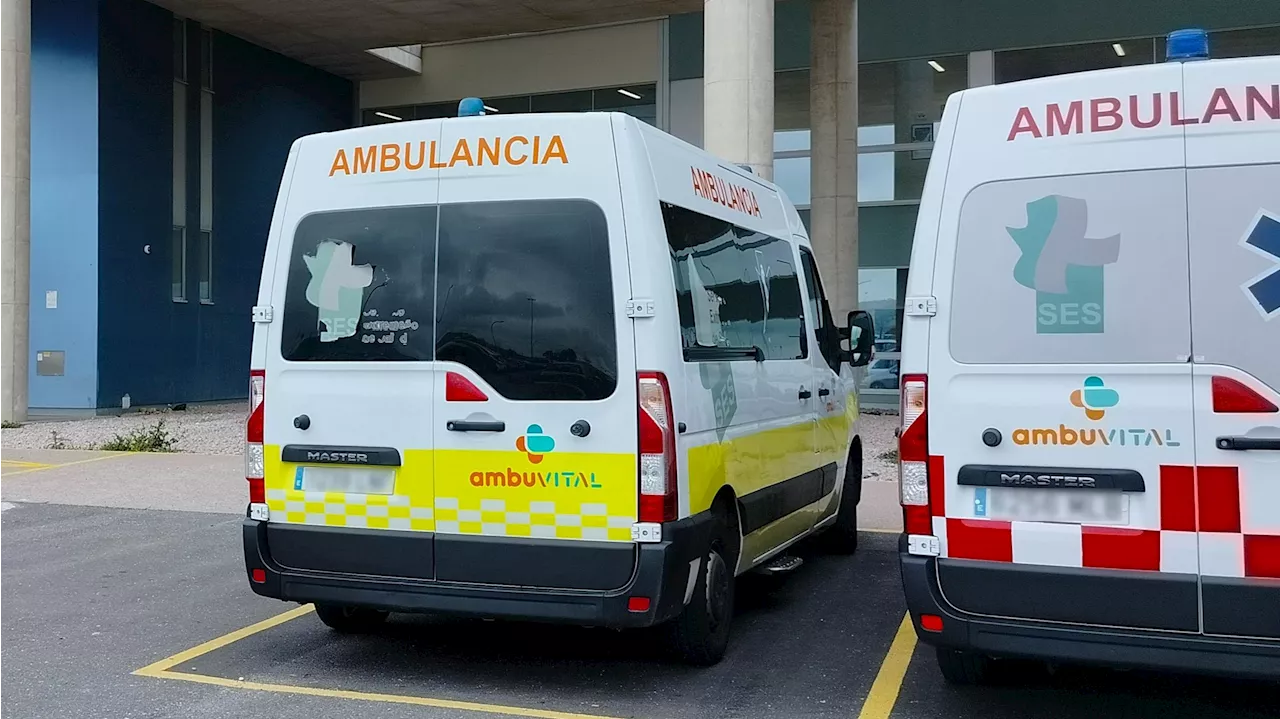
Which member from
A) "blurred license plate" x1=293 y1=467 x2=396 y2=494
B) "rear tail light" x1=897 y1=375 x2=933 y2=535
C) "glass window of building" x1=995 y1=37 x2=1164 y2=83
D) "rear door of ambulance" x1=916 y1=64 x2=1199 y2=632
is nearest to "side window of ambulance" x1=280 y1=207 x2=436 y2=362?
"blurred license plate" x1=293 y1=467 x2=396 y2=494

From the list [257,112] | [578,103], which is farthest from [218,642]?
[257,112]

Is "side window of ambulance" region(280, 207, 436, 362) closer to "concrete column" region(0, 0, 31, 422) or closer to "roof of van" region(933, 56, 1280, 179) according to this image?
"roof of van" region(933, 56, 1280, 179)

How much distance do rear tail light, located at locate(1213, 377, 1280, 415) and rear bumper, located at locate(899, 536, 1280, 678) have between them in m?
0.75

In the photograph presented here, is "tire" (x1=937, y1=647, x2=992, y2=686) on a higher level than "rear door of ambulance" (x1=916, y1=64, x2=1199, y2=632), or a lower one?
lower

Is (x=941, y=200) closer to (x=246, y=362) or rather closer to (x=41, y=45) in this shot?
(x=41, y=45)

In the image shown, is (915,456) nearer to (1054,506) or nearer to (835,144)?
(1054,506)

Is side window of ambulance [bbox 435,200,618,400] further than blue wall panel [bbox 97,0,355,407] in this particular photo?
No

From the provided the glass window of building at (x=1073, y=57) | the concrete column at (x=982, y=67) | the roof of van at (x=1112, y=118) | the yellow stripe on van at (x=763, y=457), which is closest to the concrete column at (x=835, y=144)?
the concrete column at (x=982, y=67)

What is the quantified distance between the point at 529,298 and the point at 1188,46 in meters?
2.72

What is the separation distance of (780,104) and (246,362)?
12256mm

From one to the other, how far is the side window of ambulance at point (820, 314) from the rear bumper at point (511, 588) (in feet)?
8.12

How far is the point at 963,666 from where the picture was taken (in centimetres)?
476

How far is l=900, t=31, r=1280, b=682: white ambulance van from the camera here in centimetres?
391

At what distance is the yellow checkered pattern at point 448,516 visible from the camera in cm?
479
